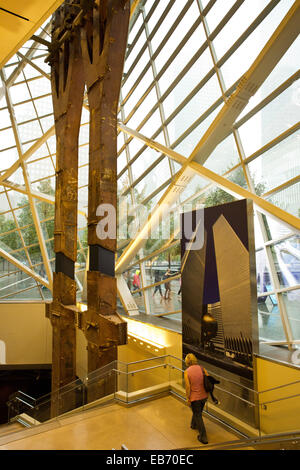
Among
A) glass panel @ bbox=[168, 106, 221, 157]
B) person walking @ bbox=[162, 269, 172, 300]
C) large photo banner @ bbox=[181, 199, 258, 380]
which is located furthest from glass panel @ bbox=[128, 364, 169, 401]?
glass panel @ bbox=[168, 106, 221, 157]

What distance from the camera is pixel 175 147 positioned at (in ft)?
47.9

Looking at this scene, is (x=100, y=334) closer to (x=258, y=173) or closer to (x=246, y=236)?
(x=246, y=236)

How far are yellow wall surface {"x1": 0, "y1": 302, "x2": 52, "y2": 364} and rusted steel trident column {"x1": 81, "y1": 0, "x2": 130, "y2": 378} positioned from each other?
1416cm

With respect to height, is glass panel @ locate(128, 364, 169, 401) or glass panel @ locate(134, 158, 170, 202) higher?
glass panel @ locate(134, 158, 170, 202)

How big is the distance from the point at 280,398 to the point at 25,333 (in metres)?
18.9

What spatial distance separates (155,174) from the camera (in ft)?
52.7

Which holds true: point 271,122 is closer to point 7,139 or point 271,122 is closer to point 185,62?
point 185,62

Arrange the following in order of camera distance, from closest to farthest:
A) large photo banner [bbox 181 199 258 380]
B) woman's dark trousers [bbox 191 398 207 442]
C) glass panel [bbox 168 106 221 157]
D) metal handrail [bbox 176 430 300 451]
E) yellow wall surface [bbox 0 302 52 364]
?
metal handrail [bbox 176 430 300 451]
woman's dark trousers [bbox 191 398 207 442]
large photo banner [bbox 181 199 258 380]
glass panel [bbox 168 106 221 157]
yellow wall surface [bbox 0 302 52 364]

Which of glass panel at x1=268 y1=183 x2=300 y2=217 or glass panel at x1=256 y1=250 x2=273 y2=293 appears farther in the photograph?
glass panel at x1=256 y1=250 x2=273 y2=293

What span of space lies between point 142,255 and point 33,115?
12547 mm

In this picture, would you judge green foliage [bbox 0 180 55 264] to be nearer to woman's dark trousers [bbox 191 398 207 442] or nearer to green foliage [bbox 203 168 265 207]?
green foliage [bbox 203 168 265 207]

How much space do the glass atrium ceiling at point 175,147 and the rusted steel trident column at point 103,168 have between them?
132 inches

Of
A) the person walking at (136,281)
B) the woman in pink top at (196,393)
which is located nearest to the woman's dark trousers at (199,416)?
the woman in pink top at (196,393)

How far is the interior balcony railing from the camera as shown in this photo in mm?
6504
